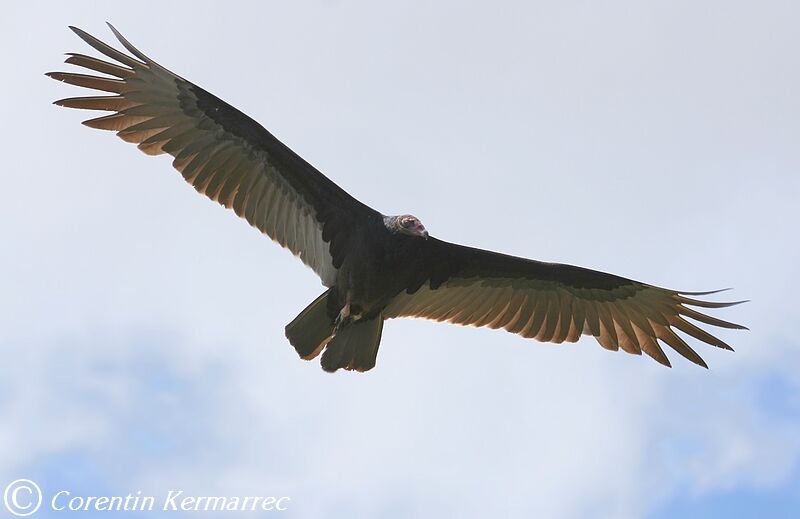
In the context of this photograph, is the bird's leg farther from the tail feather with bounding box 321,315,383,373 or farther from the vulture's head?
the vulture's head

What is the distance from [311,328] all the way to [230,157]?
1434 millimetres

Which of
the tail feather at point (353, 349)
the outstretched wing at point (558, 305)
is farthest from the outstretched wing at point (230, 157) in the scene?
the outstretched wing at point (558, 305)

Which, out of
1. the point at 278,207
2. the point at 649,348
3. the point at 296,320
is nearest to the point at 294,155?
the point at 278,207

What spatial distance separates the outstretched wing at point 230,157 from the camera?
32.3ft

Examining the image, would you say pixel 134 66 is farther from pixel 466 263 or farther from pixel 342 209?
pixel 466 263

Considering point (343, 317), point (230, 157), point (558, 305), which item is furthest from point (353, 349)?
point (558, 305)

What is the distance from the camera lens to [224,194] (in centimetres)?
1014

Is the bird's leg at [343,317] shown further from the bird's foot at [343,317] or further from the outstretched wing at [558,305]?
the outstretched wing at [558,305]

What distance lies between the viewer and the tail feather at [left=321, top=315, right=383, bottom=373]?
33.1ft

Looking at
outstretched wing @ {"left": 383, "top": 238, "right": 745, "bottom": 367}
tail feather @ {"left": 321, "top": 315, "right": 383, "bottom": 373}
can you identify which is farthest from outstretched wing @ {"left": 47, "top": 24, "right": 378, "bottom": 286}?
outstretched wing @ {"left": 383, "top": 238, "right": 745, "bottom": 367}

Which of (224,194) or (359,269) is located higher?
(224,194)

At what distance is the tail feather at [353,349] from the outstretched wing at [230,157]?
42 cm

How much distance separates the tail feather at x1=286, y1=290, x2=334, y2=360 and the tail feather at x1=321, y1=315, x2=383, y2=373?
0.08m

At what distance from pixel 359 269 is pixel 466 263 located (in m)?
1.17
